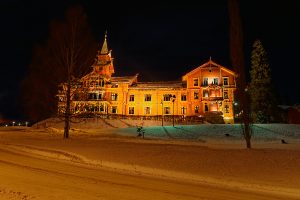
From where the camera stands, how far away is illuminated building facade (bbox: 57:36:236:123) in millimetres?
67312

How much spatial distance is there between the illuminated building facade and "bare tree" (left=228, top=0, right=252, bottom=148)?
41.0 m

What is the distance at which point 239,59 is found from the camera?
24.3 m

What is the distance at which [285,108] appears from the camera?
68.1m

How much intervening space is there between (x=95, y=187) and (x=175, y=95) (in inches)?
Answer: 2328

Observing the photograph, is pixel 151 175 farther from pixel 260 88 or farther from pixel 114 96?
pixel 114 96

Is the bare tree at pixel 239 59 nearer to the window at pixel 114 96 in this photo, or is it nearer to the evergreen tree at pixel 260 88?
the evergreen tree at pixel 260 88

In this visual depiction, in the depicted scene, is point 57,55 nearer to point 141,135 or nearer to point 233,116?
point 141,135

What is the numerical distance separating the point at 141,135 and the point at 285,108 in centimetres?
3833

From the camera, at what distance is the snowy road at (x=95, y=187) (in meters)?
10.5

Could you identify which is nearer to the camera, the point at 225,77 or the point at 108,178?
the point at 108,178

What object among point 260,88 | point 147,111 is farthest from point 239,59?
point 147,111

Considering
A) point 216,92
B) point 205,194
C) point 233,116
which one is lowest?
point 205,194

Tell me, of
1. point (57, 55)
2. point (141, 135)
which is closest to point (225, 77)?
point (141, 135)

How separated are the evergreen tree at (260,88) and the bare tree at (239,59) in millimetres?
33964
